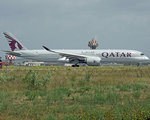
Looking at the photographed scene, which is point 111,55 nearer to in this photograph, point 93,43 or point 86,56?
point 86,56

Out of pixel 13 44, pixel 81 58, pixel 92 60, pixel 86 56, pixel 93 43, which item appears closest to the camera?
pixel 92 60

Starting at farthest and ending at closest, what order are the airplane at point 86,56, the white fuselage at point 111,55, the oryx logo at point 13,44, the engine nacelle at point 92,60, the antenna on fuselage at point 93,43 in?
the antenna on fuselage at point 93,43
the oryx logo at point 13,44
the white fuselage at point 111,55
the airplane at point 86,56
the engine nacelle at point 92,60

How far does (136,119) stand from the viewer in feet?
21.2

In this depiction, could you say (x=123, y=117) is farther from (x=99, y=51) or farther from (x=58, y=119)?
(x=99, y=51)

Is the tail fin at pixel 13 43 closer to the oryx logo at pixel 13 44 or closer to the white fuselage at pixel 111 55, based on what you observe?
the oryx logo at pixel 13 44

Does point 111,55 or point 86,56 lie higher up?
point 111,55

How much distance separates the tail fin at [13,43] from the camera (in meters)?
47.9

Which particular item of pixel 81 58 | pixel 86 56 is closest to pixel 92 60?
pixel 86 56

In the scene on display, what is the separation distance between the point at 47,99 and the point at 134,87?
671 centimetres

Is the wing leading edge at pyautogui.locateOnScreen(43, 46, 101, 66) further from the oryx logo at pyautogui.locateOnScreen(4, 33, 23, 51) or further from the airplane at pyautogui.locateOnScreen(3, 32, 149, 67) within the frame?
the oryx logo at pyautogui.locateOnScreen(4, 33, 23, 51)

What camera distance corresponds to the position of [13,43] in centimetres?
4800

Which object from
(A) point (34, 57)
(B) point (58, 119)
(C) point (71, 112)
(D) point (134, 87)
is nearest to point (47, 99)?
(C) point (71, 112)

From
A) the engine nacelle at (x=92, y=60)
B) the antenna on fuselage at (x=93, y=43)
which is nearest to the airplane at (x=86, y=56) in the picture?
the engine nacelle at (x=92, y=60)

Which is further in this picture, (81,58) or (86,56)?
(86,56)
